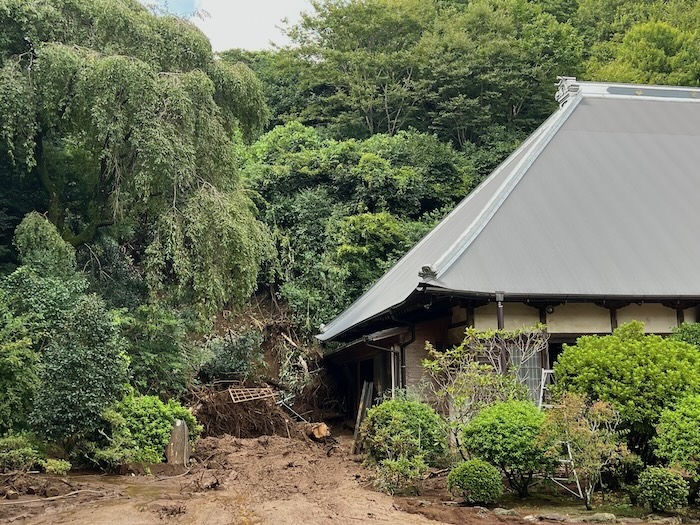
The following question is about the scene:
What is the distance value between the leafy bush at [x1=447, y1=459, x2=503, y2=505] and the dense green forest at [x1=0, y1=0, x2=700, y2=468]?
15.4 feet

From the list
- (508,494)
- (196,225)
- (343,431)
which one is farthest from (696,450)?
(343,431)

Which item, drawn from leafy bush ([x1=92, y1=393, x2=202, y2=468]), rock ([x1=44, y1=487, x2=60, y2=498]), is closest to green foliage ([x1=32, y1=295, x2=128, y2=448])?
leafy bush ([x1=92, y1=393, x2=202, y2=468])

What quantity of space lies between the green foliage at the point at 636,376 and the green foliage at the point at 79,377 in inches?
227

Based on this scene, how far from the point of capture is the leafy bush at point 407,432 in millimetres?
7035

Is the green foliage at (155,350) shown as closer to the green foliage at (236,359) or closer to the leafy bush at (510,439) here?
the green foliage at (236,359)

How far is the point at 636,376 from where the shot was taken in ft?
20.5

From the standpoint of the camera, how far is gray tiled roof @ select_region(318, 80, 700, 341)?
9289 millimetres

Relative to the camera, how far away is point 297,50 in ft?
82.4

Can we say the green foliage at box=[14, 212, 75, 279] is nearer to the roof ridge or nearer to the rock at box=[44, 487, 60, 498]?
the rock at box=[44, 487, 60, 498]

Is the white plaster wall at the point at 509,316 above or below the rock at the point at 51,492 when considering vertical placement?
above

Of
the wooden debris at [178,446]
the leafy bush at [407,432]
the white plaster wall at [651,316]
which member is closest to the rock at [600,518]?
the leafy bush at [407,432]

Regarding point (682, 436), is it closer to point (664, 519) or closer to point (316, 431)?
point (664, 519)

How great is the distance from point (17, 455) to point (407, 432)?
4617 mm

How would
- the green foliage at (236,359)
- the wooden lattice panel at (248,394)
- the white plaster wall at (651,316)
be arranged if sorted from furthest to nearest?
the green foliage at (236,359)
the wooden lattice panel at (248,394)
the white plaster wall at (651,316)
